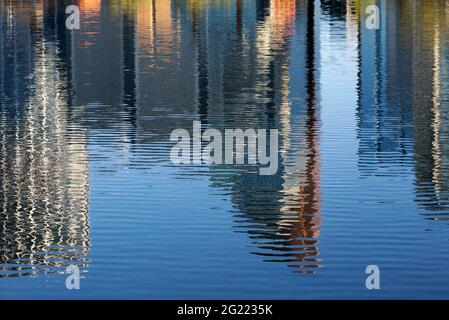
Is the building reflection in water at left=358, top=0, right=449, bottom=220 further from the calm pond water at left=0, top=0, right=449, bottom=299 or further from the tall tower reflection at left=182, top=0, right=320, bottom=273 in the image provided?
the tall tower reflection at left=182, top=0, right=320, bottom=273

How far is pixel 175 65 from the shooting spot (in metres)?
43.1

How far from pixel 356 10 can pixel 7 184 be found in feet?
178

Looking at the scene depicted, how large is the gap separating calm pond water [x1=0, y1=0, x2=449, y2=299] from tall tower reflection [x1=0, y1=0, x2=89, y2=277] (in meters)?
0.05

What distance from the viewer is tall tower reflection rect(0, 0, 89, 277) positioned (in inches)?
671

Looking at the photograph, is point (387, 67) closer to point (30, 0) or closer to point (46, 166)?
point (46, 166)

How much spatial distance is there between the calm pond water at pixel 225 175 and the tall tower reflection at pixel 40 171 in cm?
5

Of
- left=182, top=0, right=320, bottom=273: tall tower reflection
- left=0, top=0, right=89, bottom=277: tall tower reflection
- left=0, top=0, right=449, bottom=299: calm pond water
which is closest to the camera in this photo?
left=0, top=0, right=449, bottom=299: calm pond water

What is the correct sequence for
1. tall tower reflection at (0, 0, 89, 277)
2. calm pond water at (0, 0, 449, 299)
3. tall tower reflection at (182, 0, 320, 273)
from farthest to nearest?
1. tall tower reflection at (182, 0, 320, 273)
2. tall tower reflection at (0, 0, 89, 277)
3. calm pond water at (0, 0, 449, 299)

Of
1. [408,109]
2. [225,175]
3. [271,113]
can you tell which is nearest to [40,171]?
[225,175]

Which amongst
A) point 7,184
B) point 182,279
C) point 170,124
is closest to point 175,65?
point 170,124

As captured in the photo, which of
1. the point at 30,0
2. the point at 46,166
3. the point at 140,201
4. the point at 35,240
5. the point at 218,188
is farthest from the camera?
the point at 30,0

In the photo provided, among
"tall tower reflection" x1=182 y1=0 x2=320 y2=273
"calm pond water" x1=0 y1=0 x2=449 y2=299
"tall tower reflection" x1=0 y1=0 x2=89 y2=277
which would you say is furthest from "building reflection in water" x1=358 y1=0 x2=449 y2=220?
"tall tower reflection" x1=0 y1=0 x2=89 y2=277

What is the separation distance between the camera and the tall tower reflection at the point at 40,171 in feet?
55.9

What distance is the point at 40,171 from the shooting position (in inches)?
922
